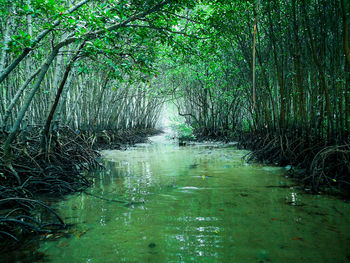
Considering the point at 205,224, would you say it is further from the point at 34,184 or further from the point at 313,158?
the point at 313,158

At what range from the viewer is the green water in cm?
178

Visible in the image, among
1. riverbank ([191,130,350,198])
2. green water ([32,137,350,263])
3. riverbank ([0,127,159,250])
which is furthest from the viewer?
riverbank ([191,130,350,198])

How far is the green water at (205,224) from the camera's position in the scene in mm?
1783

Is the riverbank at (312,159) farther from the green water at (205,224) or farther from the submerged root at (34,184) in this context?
the submerged root at (34,184)

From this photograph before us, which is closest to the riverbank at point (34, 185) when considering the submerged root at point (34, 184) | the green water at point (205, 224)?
the submerged root at point (34, 184)

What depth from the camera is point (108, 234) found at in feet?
6.99

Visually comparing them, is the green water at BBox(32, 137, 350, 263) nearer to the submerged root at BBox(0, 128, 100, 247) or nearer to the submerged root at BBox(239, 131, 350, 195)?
the submerged root at BBox(0, 128, 100, 247)

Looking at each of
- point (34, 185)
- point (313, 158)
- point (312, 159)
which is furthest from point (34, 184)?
point (312, 159)

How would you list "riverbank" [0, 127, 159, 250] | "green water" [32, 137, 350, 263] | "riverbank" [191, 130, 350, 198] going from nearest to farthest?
"green water" [32, 137, 350, 263], "riverbank" [0, 127, 159, 250], "riverbank" [191, 130, 350, 198]

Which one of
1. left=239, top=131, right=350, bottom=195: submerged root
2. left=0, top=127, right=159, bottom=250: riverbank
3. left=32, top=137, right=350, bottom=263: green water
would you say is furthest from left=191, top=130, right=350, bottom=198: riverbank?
left=0, top=127, right=159, bottom=250: riverbank

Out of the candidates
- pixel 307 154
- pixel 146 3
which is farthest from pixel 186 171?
pixel 146 3

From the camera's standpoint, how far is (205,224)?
7.60ft

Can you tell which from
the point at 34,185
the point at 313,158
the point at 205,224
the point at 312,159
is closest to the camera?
the point at 205,224

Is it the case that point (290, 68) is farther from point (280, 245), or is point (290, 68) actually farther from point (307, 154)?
point (280, 245)
